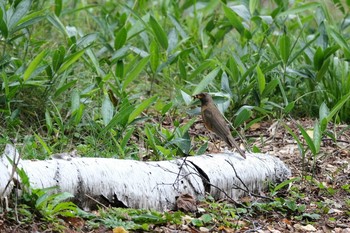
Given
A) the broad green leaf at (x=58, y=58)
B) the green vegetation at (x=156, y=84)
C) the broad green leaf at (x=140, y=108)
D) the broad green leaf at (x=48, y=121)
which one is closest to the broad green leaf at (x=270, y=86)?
the green vegetation at (x=156, y=84)

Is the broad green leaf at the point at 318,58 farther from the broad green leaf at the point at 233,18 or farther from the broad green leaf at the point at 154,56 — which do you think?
the broad green leaf at the point at 154,56

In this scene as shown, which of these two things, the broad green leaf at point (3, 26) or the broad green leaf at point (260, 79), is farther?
the broad green leaf at point (260, 79)

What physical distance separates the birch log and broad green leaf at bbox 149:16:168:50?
1.93m

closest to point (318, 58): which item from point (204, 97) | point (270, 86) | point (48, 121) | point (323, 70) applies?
point (323, 70)

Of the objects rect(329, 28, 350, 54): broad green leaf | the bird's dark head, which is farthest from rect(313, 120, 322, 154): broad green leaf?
rect(329, 28, 350, 54): broad green leaf

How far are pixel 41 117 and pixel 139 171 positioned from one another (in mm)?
1698

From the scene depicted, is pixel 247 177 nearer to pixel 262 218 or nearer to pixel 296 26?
pixel 262 218

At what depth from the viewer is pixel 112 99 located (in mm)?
6598

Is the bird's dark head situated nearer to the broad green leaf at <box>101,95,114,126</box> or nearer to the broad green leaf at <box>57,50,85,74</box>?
the broad green leaf at <box>101,95,114,126</box>

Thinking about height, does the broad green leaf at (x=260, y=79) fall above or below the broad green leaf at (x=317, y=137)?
above

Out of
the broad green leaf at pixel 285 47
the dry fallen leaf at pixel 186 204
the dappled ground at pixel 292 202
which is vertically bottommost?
the dappled ground at pixel 292 202

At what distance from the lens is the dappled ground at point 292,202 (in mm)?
4613

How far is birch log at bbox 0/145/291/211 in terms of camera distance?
4410 mm

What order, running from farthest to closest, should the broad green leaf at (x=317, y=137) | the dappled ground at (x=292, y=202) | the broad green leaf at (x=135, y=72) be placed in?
the broad green leaf at (x=135, y=72) < the broad green leaf at (x=317, y=137) < the dappled ground at (x=292, y=202)
